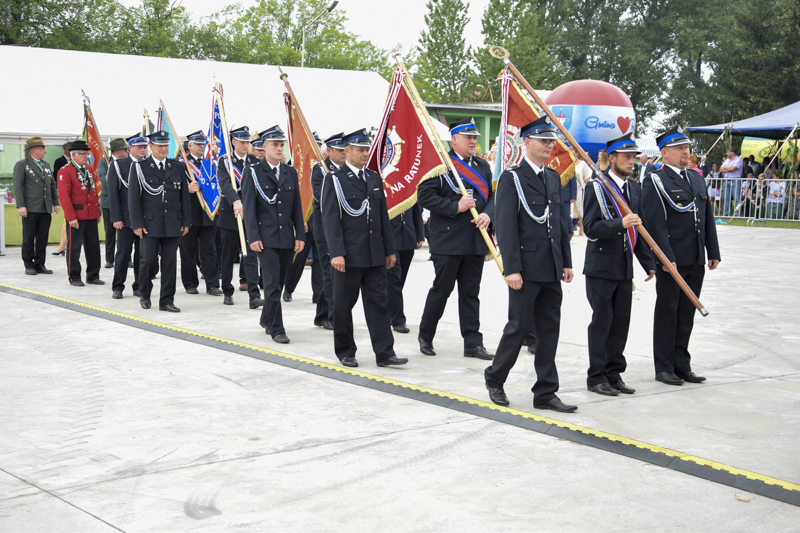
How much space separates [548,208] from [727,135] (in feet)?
70.8

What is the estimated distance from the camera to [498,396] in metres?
5.93

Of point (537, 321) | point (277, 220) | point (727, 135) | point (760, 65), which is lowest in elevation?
point (537, 321)

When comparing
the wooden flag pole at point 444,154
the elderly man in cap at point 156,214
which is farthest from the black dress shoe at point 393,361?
the elderly man in cap at point 156,214

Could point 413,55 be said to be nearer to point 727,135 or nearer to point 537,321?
point 727,135

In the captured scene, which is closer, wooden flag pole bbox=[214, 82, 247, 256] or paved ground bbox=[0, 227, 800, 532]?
paved ground bbox=[0, 227, 800, 532]

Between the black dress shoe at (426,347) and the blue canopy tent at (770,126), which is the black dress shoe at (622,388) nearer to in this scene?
the black dress shoe at (426,347)

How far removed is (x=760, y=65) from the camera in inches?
1527

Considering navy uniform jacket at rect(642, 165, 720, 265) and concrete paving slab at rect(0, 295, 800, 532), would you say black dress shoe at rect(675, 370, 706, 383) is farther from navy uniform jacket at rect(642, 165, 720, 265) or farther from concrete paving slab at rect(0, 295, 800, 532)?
concrete paving slab at rect(0, 295, 800, 532)

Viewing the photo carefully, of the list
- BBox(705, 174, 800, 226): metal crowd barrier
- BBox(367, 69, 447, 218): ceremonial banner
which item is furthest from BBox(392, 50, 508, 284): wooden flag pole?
BBox(705, 174, 800, 226): metal crowd barrier

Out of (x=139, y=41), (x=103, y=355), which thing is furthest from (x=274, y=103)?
(x=139, y=41)

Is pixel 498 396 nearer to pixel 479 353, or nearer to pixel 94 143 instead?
pixel 479 353

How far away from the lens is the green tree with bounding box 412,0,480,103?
5953 cm

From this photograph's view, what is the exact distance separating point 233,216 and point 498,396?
615 centimetres

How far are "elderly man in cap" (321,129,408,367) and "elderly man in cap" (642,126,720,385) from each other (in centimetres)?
210
